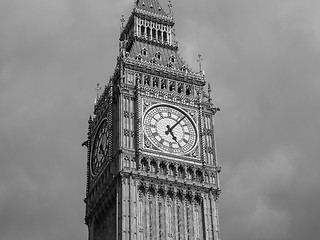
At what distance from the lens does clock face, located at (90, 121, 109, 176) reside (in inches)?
3275

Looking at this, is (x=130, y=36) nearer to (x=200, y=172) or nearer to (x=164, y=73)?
(x=164, y=73)

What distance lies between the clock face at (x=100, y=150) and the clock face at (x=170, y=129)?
5093 millimetres

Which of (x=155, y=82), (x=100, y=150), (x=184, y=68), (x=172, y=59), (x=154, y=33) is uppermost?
(x=154, y=33)

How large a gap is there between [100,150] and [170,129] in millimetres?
8163

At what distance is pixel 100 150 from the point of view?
278 feet

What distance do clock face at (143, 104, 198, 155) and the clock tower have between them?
0.10m

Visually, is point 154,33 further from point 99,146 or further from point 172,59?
point 99,146

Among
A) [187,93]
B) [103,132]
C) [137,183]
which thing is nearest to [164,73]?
[187,93]

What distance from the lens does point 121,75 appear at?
8456cm

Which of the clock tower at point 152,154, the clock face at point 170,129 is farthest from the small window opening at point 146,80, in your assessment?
the clock face at point 170,129

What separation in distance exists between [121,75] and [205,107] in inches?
374

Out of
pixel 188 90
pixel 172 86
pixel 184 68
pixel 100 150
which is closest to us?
pixel 100 150

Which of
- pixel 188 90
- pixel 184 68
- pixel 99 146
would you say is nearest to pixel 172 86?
pixel 188 90

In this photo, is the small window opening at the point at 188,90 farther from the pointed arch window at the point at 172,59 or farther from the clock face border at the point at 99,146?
the clock face border at the point at 99,146
